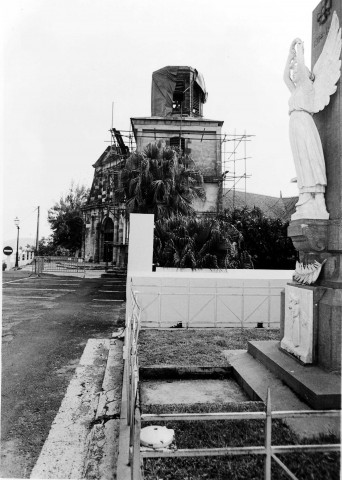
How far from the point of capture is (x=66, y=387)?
18.3 ft

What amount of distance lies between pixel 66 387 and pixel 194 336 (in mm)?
3326

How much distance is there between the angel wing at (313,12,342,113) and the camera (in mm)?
4507

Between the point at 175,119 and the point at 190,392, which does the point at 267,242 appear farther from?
the point at 190,392

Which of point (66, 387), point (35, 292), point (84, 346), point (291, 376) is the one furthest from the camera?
point (35, 292)

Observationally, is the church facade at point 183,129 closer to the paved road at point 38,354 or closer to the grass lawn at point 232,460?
the paved road at point 38,354

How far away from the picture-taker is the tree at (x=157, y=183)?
59.3 feet

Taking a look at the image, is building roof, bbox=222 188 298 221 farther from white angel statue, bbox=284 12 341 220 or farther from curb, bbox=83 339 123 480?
curb, bbox=83 339 123 480

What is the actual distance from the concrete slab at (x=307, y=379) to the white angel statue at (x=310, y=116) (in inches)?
73.3

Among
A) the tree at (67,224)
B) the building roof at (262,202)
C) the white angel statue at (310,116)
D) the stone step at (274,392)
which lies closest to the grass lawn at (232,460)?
the stone step at (274,392)

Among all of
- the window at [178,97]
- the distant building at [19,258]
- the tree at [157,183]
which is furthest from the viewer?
the distant building at [19,258]

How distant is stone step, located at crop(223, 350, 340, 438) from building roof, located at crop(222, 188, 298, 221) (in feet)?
91.0

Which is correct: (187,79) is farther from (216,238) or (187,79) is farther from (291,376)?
(291,376)

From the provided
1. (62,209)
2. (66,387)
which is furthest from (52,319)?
(62,209)

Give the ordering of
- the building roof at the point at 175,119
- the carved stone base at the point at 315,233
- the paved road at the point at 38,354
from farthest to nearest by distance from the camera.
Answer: the building roof at the point at 175,119, the carved stone base at the point at 315,233, the paved road at the point at 38,354
